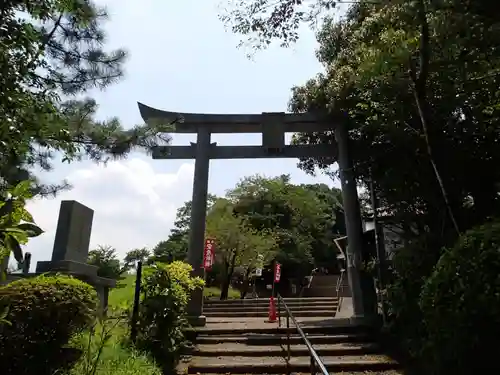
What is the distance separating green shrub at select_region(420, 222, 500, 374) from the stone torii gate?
A: 5396 mm

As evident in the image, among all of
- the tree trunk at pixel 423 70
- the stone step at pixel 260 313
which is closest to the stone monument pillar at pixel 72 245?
the tree trunk at pixel 423 70

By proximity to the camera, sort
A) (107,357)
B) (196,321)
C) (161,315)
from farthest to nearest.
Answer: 1. (196,321)
2. (161,315)
3. (107,357)

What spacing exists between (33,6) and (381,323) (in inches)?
294

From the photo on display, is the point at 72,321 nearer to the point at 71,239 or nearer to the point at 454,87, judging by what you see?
the point at 71,239

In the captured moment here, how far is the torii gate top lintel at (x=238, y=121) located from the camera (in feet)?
32.6

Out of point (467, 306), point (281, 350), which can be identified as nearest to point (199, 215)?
point (281, 350)

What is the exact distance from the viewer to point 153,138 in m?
4.86

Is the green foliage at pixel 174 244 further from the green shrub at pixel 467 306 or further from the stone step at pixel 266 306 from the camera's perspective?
the green shrub at pixel 467 306

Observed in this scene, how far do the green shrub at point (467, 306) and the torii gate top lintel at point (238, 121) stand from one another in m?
6.47

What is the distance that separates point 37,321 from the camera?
3756mm

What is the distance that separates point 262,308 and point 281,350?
235 inches

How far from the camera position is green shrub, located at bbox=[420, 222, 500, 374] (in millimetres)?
3262

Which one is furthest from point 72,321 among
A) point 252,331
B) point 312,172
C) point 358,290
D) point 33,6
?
point 312,172

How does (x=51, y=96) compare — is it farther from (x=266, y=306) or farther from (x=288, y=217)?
(x=288, y=217)
